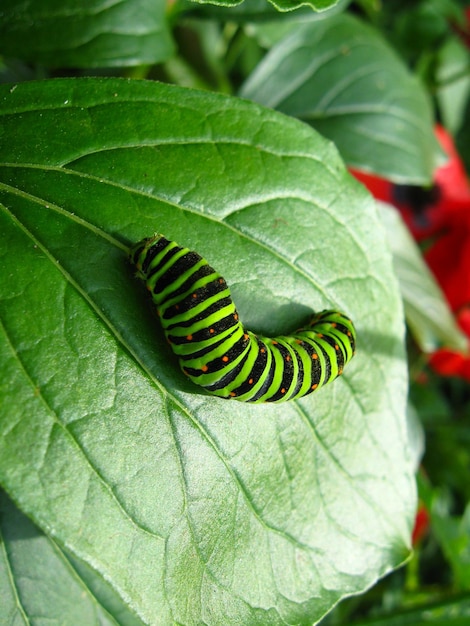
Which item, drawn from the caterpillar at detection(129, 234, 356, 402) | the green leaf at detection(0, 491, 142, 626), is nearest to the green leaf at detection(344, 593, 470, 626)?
the green leaf at detection(0, 491, 142, 626)

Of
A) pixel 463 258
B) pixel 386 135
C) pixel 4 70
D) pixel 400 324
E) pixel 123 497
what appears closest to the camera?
pixel 123 497

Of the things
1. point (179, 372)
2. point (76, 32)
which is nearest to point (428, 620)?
point (179, 372)

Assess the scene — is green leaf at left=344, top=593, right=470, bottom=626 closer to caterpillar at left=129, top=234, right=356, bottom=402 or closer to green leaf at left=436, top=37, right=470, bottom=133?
caterpillar at left=129, top=234, right=356, bottom=402

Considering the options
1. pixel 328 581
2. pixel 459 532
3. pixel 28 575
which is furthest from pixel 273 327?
pixel 459 532

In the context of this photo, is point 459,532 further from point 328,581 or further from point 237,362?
point 237,362

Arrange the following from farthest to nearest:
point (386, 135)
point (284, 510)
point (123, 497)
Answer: point (386, 135) → point (284, 510) → point (123, 497)

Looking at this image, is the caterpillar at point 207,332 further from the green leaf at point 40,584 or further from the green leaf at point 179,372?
the green leaf at point 40,584
